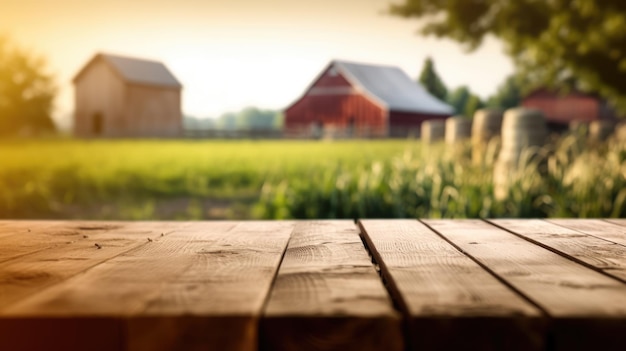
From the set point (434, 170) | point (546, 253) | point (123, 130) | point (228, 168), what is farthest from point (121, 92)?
point (546, 253)

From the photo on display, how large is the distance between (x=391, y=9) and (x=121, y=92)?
25.3m

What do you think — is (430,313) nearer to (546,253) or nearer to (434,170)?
(546,253)

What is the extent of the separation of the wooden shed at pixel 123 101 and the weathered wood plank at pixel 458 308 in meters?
35.5

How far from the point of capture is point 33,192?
8047 mm

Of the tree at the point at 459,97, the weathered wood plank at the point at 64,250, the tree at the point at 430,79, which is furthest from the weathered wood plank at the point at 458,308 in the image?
the tree at the point at 459,97

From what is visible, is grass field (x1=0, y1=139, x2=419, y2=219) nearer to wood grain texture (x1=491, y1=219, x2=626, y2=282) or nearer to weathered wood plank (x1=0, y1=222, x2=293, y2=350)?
wood grain texture (x1=491, y1=219, x2=626, y2=282)

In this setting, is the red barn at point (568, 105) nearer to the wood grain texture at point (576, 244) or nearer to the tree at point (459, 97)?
the tree at point (459, 97)

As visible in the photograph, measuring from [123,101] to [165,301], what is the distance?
38.0 meters

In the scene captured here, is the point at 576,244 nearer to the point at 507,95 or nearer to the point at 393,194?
the point at 393,194

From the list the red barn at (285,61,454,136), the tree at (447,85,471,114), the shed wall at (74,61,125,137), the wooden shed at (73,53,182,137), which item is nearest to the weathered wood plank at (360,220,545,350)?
the wooden shed at (73,53,182,137)

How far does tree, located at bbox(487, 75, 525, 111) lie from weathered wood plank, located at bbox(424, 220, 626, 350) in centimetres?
7432

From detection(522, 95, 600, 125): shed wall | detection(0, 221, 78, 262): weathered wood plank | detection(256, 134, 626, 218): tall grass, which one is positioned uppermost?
detection(522, 95, 600, 125): shed wall

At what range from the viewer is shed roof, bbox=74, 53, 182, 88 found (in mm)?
38691

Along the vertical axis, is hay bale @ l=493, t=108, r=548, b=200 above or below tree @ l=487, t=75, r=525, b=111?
below
